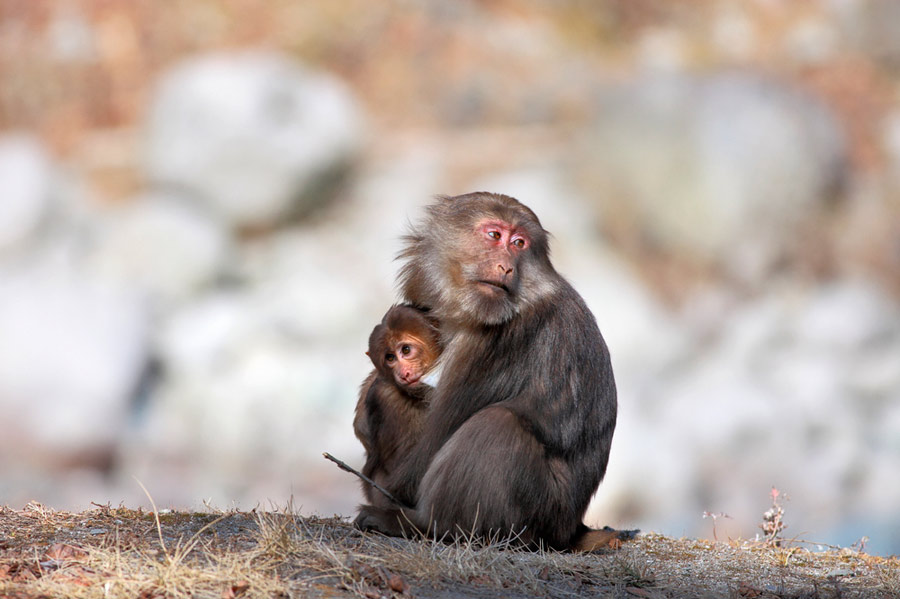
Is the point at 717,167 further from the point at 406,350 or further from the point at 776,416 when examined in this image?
the point at 406,350

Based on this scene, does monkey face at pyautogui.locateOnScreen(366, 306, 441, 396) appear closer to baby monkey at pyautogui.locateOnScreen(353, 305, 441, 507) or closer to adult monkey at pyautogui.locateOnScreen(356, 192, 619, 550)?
baby monkey at pyautogui.locateOnScreen(353, 305, 441, 507)

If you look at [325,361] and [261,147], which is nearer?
[325,361]

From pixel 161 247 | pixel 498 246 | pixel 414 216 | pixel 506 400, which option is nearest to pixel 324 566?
pixel 506 400

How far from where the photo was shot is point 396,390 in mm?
5418

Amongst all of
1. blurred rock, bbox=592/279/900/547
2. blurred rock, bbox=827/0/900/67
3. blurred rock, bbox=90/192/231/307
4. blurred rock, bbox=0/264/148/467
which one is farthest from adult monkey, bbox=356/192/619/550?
blurred rock, bbox=827/0/900/67

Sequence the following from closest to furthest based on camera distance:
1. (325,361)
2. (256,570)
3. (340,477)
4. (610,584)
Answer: (256,570) < (610,584) < (340,477) < (325,361)

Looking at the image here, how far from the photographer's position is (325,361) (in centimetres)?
1616

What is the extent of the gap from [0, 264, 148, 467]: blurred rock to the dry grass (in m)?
A: 10.9

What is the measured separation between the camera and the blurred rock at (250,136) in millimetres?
18000

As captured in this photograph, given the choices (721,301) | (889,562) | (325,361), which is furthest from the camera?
(721,301)

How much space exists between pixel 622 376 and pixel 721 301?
95.5 inches

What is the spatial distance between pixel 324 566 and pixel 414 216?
1193 cm

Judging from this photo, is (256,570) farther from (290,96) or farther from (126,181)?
(126,181)

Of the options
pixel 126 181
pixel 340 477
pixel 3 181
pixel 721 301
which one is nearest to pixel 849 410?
pixel 721 301
